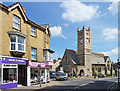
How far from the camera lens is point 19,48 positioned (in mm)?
16734

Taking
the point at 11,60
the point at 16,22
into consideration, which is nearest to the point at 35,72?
the point at 11,60

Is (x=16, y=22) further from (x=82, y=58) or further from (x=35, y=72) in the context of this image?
(x=82, y=58)

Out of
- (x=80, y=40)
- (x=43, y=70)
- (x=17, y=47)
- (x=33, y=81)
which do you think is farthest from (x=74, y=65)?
(x=17, y=47)

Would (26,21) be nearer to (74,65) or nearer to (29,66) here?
(29,66)

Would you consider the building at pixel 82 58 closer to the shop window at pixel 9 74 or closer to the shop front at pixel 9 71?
the shop window at pixel 9 74

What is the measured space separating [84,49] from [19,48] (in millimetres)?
38708

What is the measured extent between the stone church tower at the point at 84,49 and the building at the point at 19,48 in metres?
31.3

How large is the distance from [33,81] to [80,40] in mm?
37625

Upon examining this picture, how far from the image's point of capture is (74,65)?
50250 mm

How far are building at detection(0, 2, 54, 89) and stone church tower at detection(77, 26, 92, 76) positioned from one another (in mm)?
31301

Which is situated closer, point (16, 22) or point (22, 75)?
point (16, 22)

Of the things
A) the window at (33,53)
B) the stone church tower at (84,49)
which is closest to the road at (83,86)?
the window at (33,53)

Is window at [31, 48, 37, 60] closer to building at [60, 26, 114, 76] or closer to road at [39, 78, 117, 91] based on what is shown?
road at [39, 78, 117, 91]

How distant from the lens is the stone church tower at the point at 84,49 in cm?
5267
